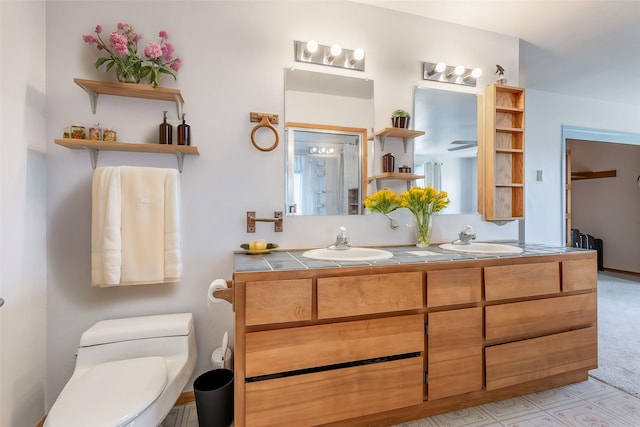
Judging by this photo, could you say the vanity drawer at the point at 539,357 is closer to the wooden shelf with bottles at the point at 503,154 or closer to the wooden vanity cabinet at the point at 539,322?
the wooden vanity cabinet at the point at 539,322

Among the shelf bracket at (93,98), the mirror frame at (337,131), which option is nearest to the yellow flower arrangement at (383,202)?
the mirror frame at (337,131)

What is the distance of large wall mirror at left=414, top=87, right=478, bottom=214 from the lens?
234 centimetres

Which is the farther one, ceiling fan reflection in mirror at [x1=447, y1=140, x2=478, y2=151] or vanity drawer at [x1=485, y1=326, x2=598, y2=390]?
ceiling fan reflection in mirror at [x1=447, y1=140, x2=478, y2=151]

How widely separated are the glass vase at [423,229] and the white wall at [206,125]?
0.12 m

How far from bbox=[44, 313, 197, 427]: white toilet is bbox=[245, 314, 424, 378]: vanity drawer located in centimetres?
39

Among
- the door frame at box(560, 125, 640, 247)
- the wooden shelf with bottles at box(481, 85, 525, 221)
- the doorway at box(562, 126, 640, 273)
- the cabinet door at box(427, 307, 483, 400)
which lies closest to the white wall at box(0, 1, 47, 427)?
the cabinet door at box(427, 307, 483, 400)

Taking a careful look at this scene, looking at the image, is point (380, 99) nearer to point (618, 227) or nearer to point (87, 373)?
point (87, 373)

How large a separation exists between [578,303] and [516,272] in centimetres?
54

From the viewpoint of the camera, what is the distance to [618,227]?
5496 millimetres

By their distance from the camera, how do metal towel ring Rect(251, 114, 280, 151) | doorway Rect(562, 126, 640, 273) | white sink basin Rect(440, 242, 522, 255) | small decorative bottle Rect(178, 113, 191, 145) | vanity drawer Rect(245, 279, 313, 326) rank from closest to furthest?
vanity drawer Rect(245, 279, 313, 326)
small decorative bottle Rect(178, 113, 191, 145)
metal towel ring Rect(251, 114, 280, 151)
white sink basin Rect(440, 242, 522, 255)
doorway Rect(562, 126, 640, 273)

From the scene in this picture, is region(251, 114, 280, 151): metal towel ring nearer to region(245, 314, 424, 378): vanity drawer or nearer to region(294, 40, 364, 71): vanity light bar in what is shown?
region(294, 40, 364, 71): vanity light bar

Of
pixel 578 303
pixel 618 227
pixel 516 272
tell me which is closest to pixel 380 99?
pixel 516 272

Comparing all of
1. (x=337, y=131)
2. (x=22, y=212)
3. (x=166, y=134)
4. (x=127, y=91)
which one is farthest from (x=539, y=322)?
(x=22, y=212)

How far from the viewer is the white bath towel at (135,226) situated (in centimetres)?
157
